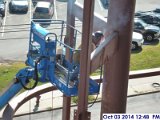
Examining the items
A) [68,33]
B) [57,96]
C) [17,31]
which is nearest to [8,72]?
[17,31]

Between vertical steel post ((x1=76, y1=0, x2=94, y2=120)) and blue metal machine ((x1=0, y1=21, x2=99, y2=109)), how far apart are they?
172 centimetres

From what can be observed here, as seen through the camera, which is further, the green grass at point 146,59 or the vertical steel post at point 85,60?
the green grass at point 146,59

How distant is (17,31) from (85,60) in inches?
740

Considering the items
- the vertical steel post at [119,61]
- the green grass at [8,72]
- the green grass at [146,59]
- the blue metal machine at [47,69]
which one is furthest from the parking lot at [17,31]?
the vertical steel post at [119,61]

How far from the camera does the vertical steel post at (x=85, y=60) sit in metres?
3.06

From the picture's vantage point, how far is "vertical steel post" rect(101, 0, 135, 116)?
334 centimetres

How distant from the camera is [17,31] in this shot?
21594mm

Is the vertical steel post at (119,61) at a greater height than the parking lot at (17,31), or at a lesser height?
greater

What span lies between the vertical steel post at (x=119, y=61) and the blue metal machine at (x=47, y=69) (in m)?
1.48

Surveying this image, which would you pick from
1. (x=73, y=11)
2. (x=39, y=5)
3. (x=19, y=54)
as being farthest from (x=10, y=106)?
(x=39, y=5)

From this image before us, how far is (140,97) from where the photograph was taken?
1661 cm
